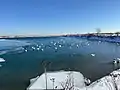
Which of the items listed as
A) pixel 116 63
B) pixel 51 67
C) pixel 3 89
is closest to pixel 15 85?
pixel 3 89

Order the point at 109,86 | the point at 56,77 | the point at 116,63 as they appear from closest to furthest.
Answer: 1. the point at 109,86
2. the point at 56,77
3. the point at 116,63

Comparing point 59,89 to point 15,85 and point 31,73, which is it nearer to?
point 15,85

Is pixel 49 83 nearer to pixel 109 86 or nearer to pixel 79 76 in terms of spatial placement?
pixel 79 76

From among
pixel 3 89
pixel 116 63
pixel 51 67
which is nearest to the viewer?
Result: pixel 3 89

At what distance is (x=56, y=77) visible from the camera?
9234 mm

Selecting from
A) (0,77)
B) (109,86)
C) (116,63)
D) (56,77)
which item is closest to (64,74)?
(56,77)

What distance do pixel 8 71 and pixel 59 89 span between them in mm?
7325

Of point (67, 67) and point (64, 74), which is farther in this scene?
point (67, 67)

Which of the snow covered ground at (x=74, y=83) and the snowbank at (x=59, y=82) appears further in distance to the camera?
the snowbank at (x=59, y=82)

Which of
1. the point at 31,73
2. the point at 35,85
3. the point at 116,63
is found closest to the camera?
the point at 35,85

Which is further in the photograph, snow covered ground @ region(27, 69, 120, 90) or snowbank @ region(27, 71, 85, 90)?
snowbank @ region(27, 71, 85, 90)

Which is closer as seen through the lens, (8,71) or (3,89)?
(3,89)

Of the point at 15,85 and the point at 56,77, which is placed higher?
the point at 56,77

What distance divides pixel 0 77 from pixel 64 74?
5.14 meters
